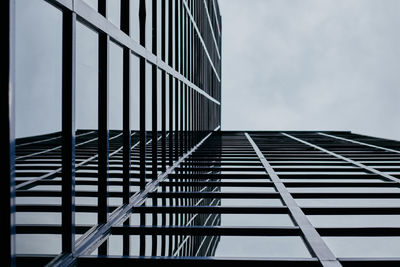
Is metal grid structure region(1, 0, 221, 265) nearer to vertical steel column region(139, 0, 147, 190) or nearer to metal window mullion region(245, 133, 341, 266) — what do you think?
vertical steel column region(139, 0, 147, 190)

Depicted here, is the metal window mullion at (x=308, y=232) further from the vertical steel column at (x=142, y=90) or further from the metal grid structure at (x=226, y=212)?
the vertical steel column at (x=142, y=90)

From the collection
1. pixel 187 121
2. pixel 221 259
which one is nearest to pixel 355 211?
pixel 221 259

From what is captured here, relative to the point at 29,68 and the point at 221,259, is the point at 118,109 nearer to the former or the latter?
the point at 221,259

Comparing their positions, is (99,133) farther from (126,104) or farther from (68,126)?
(68,126)

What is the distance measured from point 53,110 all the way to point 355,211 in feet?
25.3

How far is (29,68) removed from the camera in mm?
5805

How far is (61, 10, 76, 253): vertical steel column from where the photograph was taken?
7313 mm

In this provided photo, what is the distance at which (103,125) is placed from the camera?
9805 millimetres

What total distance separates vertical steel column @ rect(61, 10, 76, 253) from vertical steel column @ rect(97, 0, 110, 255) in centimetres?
204

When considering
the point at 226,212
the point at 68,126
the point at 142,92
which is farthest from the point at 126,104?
the point at 68,126
